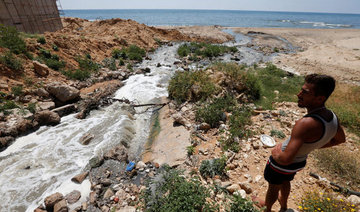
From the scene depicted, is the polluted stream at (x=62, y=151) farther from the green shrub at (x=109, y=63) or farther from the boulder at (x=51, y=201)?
the green shrub at (x=109, y=63)

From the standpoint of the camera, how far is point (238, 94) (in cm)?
804

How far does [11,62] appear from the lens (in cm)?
870

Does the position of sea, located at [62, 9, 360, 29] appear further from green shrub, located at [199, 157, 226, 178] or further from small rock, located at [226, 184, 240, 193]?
small rock, located at [226, 184, 240, 193]

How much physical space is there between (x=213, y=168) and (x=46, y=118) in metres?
7.07

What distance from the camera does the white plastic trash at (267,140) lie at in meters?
4.70

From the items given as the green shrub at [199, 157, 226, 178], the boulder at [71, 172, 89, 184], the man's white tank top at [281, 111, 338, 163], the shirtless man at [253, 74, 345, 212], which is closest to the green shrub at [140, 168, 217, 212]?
the green shrub at [199, 157, 226, 178]

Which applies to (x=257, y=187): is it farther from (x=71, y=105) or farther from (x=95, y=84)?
(x=95, y=84)

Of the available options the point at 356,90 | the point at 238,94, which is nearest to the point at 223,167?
the point at 238,94

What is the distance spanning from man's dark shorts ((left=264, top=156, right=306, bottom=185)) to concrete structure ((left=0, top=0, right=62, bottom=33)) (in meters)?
21.7

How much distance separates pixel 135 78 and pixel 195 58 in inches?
285

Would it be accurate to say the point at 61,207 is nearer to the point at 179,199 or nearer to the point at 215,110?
the point at 179,199

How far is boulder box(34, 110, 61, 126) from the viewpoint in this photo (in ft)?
22.3

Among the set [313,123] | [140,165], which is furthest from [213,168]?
[313,123]

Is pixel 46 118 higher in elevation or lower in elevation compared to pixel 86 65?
lower
